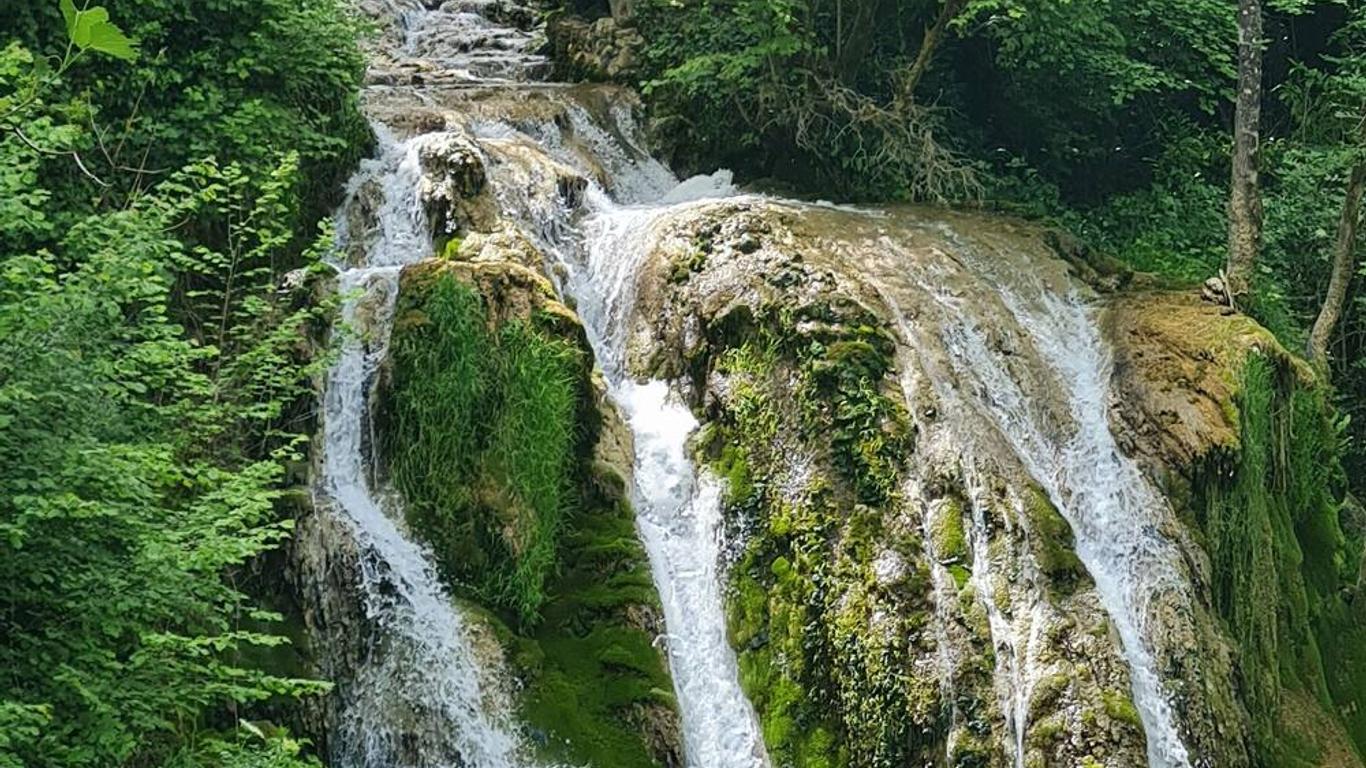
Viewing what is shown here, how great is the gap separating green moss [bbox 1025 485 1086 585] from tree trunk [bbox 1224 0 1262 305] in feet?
14.5

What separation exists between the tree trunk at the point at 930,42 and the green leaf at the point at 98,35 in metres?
11.3

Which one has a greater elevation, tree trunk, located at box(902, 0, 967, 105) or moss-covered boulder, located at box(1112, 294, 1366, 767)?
tree trunk, located at box(902, 0, 967, 105)

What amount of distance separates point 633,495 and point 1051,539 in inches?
117

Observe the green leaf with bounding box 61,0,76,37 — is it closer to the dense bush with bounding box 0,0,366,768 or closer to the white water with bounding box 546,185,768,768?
the dense bush with bounding box 0,0,366,768

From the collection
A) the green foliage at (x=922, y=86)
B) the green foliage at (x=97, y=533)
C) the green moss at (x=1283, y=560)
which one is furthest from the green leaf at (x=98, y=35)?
the green foliage at (x=922, y=86)

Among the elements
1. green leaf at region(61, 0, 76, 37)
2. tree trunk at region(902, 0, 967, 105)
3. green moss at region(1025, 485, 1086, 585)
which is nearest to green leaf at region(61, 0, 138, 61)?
green leaf at region(61, 0, 76, 37)

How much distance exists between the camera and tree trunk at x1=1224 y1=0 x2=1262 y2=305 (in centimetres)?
1097

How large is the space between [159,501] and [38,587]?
3.65 ft

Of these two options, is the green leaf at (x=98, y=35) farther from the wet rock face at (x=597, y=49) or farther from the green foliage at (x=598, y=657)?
the wet rock face at (x=597, y=49)

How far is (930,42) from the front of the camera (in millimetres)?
12180

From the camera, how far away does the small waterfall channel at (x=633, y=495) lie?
278 inches

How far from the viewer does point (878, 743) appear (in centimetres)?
706

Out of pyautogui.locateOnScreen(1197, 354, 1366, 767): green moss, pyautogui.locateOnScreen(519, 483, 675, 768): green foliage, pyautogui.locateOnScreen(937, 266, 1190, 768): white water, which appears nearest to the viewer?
pyautogui.locateOnScreen(519, 483, 675, 768): green foliage

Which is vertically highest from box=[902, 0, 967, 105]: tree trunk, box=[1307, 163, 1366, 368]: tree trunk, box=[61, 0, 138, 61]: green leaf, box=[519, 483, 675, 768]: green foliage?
box=[61, 0, 138, 61]: green leaf
